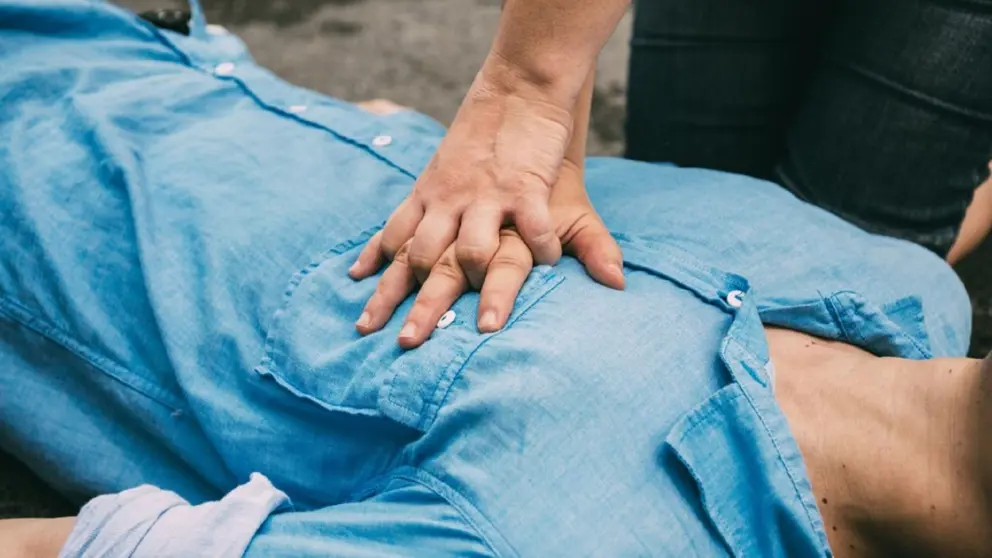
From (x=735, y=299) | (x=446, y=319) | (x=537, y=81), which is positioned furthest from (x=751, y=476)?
(x=537, y=81)

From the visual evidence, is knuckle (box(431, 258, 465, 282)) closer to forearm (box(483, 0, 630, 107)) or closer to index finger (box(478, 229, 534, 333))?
index finger (box(478, 229, 534, 333))

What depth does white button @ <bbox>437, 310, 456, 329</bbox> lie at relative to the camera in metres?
0.59

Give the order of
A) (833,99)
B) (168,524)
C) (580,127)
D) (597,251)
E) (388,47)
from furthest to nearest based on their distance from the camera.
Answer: (388,47), (833,99), (580,127), (597,251), (168,524)

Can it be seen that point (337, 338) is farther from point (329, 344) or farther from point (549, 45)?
point (549, 45)

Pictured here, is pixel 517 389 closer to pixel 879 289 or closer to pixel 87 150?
pixel 879 289

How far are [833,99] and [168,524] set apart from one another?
2.55ft

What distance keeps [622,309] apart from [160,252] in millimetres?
361

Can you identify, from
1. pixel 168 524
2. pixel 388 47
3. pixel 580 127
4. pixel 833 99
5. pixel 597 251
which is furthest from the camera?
pixel 388 47

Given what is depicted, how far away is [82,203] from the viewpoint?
2.34 feet

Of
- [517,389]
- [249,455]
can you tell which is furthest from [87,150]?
[517,389]

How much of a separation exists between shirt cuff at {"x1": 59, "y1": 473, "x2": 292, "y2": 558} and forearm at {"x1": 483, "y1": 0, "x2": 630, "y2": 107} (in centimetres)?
38

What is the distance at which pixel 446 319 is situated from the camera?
0.60 meters

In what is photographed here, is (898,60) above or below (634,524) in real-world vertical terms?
above

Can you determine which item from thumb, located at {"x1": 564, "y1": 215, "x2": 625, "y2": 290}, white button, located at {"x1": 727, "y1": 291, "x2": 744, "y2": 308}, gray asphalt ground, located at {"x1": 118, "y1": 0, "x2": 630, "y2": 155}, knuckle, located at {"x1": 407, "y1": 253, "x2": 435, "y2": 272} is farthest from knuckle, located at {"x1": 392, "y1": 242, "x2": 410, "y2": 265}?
gray asphalt ground, located at {"x1": 118, "y1": 0, "x2": 630, "y2": 155}
